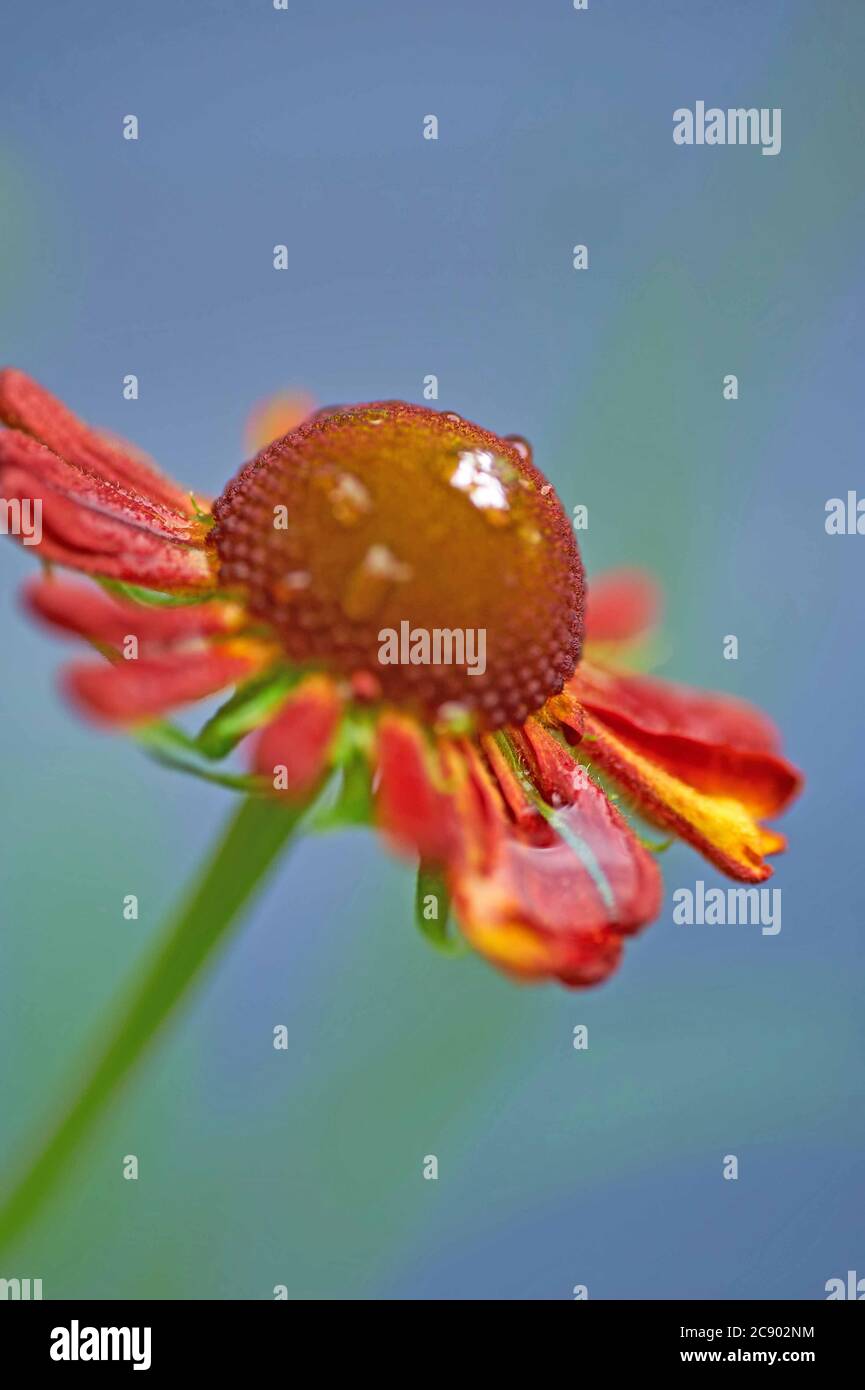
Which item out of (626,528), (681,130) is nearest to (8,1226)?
(626,528)

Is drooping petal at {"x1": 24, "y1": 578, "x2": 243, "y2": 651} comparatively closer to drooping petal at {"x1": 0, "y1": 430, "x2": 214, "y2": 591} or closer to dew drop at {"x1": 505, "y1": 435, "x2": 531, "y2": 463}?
drooping petal at {"x1": 0, "y1": 430, "x2": 214, "y2": 591}

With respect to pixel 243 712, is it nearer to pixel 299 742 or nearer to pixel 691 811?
pixel 299 742

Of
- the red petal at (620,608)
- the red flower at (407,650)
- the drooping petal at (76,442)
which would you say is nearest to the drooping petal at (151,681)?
the red flower at (407,650)

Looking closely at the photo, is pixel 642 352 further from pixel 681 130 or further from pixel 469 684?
pixel 469 684

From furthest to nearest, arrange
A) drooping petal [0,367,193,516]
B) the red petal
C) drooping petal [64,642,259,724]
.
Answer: the red petal, drooping petal [0,367,193,516], drooping petal [64,642,259,724]

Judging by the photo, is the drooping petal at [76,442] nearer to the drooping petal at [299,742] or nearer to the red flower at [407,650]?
the red flower at [407,650]

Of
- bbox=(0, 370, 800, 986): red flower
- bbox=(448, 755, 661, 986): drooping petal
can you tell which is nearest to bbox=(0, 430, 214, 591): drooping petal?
bbox=(0, 370, 800, 986): red flower
